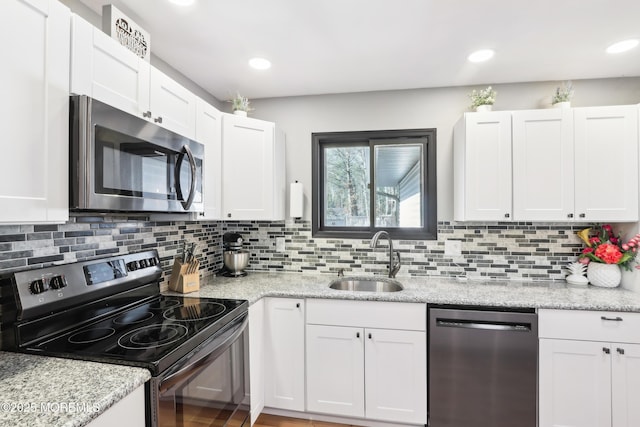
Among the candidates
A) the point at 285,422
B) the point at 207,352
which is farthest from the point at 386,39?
the point at 285,422

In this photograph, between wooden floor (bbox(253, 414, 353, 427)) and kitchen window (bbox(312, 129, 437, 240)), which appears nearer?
wooden floor (bbox(253, 414, 353, 427))

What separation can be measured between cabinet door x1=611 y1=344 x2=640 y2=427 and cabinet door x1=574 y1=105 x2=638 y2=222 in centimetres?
83

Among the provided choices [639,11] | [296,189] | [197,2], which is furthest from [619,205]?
[197,2]

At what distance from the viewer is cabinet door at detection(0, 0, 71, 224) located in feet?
3.02

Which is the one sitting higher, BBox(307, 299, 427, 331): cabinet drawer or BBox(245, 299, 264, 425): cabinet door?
BBox(307, 299, 427, 331): cabinet drawer

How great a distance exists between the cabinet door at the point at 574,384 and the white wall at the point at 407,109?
1.13 m

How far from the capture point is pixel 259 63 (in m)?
2.15

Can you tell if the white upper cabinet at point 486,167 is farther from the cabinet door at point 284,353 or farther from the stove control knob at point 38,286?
the stove control knob at point 38,286

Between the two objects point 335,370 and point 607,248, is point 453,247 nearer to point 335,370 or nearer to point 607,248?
point 607,248

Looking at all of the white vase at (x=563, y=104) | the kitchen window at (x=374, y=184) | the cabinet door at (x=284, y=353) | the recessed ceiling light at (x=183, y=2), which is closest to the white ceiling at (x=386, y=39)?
the recessed ceiling light at (x=183, y=2)

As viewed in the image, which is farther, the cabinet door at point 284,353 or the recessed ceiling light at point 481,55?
the cabinet door at point 284,353

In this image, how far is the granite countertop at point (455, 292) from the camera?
187 cm

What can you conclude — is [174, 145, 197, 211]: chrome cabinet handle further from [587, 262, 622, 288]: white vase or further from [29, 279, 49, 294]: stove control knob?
[587, 262, 622, 288]: white vase

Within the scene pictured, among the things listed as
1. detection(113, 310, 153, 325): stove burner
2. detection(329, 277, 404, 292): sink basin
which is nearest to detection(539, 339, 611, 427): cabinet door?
detection(329, 277, 404, 292): sink basin
